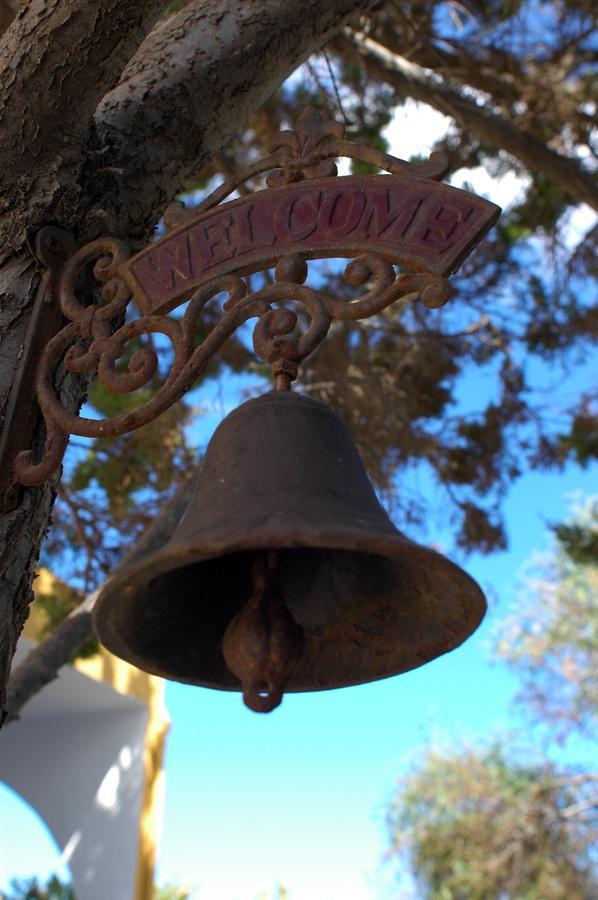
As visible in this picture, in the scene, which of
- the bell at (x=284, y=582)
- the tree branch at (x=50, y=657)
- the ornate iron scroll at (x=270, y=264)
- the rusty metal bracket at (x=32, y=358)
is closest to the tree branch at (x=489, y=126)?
the tree branch at (x=50, y=657)

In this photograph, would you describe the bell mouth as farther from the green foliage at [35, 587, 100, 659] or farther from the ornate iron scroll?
the green foliage at [35, 587, 100, 659]

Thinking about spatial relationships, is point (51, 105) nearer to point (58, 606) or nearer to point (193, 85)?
point (193, 85)

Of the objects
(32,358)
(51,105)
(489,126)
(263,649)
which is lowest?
(263,649)

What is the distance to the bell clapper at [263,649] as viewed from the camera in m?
1.51

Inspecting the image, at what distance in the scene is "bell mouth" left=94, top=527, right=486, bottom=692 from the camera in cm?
172

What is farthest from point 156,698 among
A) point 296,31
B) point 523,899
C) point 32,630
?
point 523,899

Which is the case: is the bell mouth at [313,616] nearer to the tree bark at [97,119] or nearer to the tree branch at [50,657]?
the tree bark at [97,119]

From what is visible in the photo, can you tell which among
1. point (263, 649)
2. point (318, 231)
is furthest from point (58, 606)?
point (263, 649)

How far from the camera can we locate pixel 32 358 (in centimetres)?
199

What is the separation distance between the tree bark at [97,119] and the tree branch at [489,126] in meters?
2.53

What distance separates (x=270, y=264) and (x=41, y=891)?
6.28m

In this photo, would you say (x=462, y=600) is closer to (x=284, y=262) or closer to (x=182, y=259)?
(x=284, y=262)

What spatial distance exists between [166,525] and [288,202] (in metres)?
3.02

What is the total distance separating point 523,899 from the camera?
1411 centimetres
